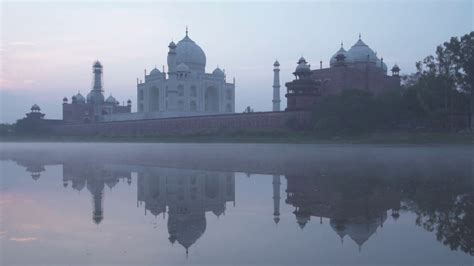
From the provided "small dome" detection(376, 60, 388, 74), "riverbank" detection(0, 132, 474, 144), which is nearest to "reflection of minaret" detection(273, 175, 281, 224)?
"riverbank" detection(0, 132, 474, 144)

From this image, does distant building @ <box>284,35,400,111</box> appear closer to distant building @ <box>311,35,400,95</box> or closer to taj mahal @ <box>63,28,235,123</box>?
distant building @ <box>311,35,400,95</box>

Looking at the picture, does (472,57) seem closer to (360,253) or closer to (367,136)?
(367,136)

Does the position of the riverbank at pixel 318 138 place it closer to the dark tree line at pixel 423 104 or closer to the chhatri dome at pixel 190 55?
the dark tree line at pixel 423 104

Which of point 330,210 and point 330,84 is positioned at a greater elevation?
point 330,84

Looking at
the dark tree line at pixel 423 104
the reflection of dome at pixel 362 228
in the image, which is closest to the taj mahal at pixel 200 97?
the dark tree line at pixel 423 104

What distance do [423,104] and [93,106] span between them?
4261cm

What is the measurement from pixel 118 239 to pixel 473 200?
14.8ft

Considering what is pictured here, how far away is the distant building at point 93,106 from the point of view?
55938 millimetres

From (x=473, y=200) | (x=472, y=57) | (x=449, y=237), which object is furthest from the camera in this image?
(x=472, y=57)

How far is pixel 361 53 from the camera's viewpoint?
116ft

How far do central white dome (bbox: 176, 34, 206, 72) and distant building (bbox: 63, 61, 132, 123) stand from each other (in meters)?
14.6

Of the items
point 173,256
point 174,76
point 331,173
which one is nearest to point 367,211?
point 173,256

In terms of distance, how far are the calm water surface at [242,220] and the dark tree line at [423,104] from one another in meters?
14.6

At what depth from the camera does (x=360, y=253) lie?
12.5 feet
